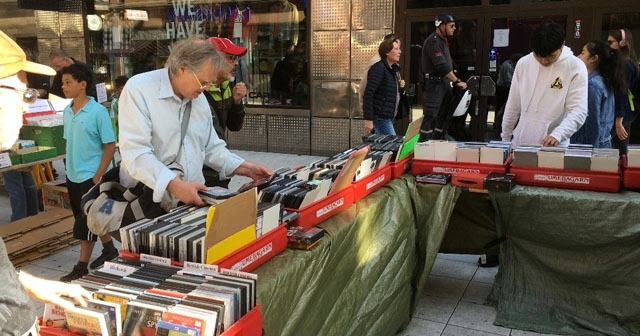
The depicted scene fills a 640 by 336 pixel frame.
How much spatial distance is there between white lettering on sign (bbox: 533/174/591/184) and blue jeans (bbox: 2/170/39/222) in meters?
4.77

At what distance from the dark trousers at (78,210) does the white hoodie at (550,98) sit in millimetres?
3247

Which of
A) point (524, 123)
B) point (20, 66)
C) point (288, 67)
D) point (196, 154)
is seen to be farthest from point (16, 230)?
point (288, 67)

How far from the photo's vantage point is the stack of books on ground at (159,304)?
4.85 feet

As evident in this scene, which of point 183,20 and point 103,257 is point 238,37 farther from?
point 103,257

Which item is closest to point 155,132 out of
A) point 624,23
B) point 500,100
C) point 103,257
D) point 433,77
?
point 103,257

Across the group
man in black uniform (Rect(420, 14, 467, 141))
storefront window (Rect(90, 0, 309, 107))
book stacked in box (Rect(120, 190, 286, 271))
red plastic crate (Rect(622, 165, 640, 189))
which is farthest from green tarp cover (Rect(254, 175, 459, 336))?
storefront window (Rect(90, 0, 309, 107))

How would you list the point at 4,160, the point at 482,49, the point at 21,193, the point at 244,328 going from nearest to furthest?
the point at 244,328 < the point at 4,160 < the point at 21,193 < the point at 482,49

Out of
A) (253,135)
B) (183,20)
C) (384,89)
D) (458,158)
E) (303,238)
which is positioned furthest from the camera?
(183,20)

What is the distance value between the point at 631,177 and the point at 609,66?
7.02ft

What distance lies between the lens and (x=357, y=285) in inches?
109

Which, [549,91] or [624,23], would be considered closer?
[549,91]

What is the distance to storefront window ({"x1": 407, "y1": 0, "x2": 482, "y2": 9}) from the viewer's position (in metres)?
7.45

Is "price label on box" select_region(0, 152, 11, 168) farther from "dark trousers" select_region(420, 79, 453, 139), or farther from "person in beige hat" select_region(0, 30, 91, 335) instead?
"dark trousers" select_region(420, 79, 453, 139)

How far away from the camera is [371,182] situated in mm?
3246
